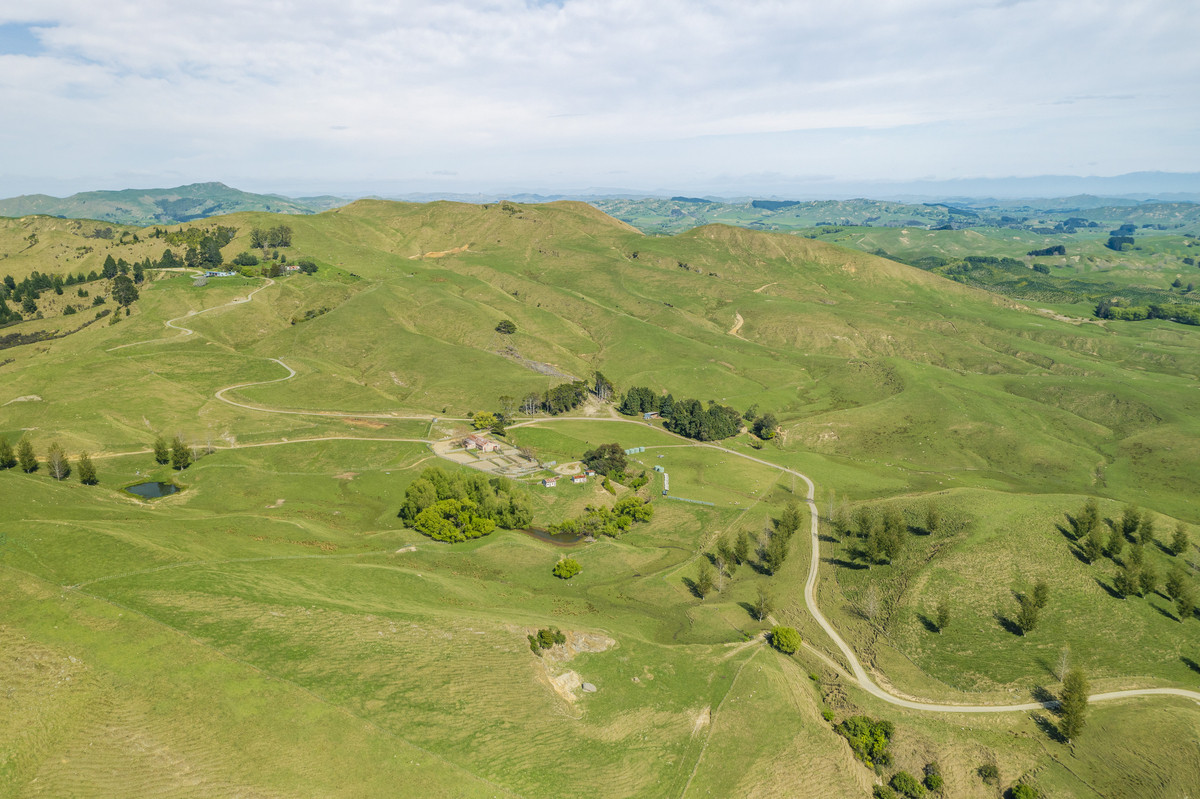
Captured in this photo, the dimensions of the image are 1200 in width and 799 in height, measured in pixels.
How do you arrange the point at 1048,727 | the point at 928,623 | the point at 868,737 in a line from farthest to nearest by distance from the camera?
the point at 928,623
the point at 1048,727
the point at 868,737

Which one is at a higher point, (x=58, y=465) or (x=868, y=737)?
(x=58, y=465)

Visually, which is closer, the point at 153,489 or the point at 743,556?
the point at 743,556

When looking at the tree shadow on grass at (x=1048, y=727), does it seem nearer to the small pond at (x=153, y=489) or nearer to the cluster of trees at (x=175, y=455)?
the small pond at (x=153, y=489)

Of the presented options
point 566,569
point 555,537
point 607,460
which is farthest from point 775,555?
point 607,460

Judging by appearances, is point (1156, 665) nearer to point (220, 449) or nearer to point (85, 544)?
point (85, 544)

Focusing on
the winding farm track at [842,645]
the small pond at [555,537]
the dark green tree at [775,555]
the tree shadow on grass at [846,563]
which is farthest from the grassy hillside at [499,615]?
the small pond at [555,537]

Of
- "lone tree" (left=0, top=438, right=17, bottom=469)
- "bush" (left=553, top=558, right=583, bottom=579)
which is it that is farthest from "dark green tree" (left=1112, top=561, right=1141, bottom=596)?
"lone tree" (left=0, top=438, right=17, bottom=469)

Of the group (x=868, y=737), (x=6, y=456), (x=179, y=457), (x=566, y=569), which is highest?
(x=6, y=456)

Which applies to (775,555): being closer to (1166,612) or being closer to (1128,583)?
(1128,583)
